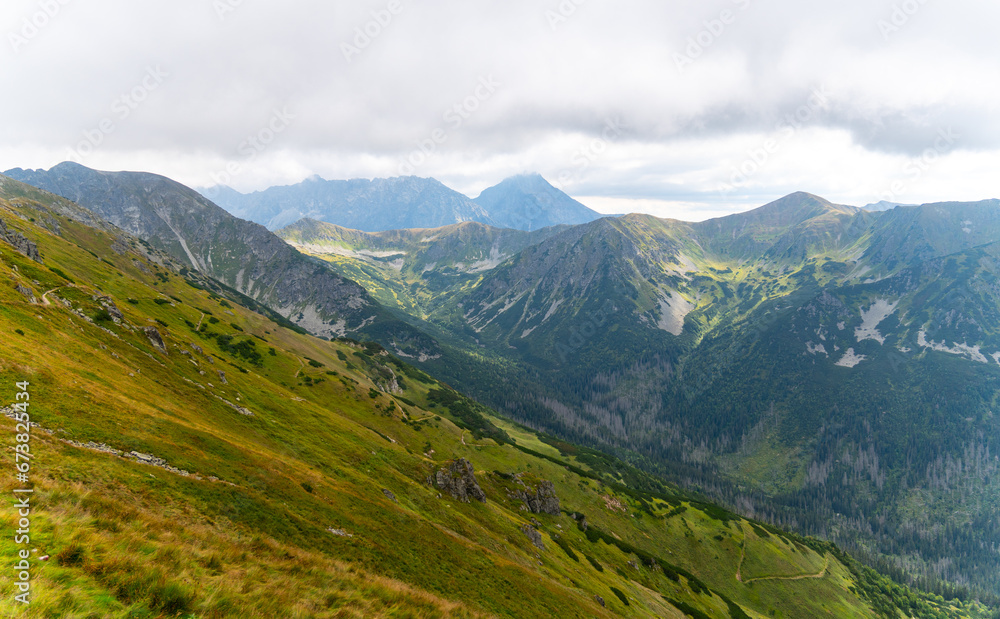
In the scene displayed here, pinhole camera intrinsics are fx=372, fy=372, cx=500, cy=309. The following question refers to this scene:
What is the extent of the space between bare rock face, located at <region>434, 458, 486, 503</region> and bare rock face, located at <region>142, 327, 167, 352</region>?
4967 centimetres

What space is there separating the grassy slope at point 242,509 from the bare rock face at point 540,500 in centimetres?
235

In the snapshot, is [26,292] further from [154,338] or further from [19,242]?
[19,242]

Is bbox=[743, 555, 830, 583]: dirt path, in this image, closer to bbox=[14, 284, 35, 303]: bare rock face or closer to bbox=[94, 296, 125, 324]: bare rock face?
bbox=[94, 296, 125, 324]: bare rock face

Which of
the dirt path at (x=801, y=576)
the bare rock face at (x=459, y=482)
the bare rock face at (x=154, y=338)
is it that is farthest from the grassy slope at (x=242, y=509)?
the bare rock face at (x=459, y=482)

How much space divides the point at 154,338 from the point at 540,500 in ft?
268

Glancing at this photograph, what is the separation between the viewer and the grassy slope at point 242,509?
40.5 feet

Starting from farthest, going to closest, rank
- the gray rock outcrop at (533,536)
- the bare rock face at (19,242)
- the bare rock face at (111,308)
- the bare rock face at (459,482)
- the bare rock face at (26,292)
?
the bare rock face at (19,242), the bare rock face at (459,482), the gray rock outcrop at (533,536), the bare rock face at (111,308), the bare rock face at (26,292)

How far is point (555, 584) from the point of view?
1853 inches

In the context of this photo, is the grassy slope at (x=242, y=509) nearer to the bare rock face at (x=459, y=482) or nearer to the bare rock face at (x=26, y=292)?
the bare rock face at (x=26, y=292)

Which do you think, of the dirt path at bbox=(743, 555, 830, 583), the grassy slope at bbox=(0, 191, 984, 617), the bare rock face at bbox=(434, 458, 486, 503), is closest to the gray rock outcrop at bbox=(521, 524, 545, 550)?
the grassy slope at bbox=(0, 191, 984, 617)

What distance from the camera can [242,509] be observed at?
88.1 feet

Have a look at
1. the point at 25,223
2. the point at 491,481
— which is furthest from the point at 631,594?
the point at 25,223

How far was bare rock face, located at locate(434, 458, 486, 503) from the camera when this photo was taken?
63.6 metres

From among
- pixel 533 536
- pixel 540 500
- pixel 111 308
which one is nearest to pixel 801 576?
pixel 540 500
